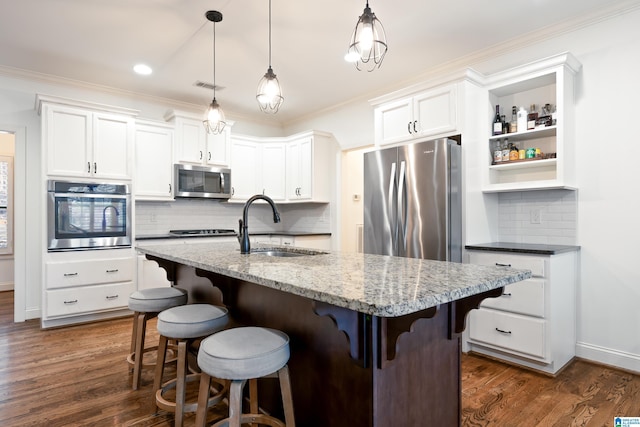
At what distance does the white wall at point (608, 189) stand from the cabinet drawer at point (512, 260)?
576mm

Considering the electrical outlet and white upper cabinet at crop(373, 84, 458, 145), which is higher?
white upper cabinet at crop(373, 84, 458, 145)

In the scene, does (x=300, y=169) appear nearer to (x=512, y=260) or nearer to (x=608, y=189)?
(x=512, y=260)

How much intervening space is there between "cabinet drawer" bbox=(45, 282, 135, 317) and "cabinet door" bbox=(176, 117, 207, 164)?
1656 mm

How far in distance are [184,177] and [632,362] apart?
15.3 feet

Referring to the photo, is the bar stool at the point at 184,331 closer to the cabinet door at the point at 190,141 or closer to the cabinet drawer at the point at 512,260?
the cabinet drawer at the point at 512,260

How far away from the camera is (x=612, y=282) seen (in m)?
2.78

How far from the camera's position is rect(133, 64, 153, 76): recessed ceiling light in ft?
12.6

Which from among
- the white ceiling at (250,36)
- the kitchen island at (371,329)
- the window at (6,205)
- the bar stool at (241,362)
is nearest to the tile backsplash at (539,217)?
the white ceiling at (250,36)

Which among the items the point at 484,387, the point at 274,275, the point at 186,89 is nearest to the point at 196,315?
the point at 274,275

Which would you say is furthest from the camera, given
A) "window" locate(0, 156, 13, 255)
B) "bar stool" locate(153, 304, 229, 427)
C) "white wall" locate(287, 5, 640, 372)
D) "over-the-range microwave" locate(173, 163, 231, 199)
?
"window" locate(0, 156, 13, 255)

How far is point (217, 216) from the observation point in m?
5.37

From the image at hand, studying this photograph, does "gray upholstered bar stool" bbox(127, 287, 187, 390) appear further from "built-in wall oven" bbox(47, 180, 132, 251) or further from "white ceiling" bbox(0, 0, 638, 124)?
"white ceiling" bbox(0, 0, 638, 124)

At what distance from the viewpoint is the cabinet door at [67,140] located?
3.68m

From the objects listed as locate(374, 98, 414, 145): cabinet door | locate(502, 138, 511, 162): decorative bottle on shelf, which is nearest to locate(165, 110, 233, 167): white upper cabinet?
locate(374, 98, 414, 145): cabinet door
